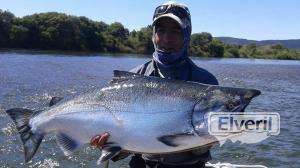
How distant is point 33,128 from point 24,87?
67.3 feet

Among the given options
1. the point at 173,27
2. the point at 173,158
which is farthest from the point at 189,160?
the point at 173,27

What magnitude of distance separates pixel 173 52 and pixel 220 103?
92cm

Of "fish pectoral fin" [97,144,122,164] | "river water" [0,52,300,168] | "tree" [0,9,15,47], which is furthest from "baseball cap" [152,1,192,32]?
"tree" [0,9,15,47]

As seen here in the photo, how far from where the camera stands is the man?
4.52 metres

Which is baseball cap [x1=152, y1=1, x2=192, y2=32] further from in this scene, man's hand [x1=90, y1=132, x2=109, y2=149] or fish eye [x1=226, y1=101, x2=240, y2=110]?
man's hand [x1=90, y1=132, x2=109, y2=149]

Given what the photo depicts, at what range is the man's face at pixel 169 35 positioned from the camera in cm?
459

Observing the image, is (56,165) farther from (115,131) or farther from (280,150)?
(115,131)

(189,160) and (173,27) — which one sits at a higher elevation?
(173,27)

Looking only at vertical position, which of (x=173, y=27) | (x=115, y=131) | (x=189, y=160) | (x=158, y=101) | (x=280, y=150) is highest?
(x=173, y=27)

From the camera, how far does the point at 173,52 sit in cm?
462

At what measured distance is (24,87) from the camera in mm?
24328

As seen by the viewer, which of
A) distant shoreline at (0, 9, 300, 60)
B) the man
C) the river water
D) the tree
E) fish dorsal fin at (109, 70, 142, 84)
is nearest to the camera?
fish dorsal fin at (109, 70, 142, 84)

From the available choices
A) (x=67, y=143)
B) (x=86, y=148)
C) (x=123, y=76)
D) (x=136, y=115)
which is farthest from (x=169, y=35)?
(x=86, y=148)

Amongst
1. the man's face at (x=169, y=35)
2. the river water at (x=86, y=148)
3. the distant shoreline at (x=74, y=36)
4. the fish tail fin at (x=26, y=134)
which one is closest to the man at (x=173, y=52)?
the man's face at (x=169, y=35)
